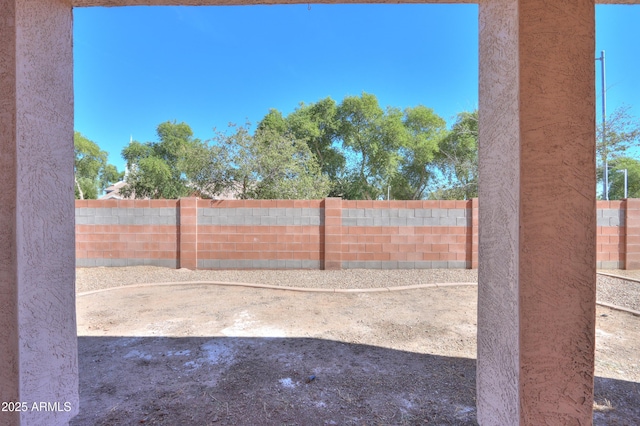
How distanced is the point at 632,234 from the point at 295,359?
943cm

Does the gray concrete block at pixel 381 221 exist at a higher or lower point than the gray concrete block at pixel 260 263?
higher

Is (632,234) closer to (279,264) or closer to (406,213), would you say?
(406,213)

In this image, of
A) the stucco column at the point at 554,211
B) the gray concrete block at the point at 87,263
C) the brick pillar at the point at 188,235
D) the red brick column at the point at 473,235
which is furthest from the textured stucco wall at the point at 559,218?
the gray concrete block at the point at 87,263

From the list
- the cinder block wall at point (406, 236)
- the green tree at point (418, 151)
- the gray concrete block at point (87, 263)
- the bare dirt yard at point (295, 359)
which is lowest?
the bare dirt yard at point (295, 359)

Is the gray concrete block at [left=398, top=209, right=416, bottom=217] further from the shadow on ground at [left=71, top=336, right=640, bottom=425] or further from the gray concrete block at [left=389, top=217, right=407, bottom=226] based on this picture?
the shadow on ground at [left=71, top=336, right=640, bottom=425]

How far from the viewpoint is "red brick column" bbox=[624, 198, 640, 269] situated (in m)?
7.26

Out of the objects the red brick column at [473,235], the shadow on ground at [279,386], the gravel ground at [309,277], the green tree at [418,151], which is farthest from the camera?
the green tree at [418,151]

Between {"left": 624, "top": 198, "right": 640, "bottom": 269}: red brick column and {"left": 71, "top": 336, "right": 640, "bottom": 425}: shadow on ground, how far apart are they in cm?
702

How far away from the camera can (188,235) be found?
7320 mm

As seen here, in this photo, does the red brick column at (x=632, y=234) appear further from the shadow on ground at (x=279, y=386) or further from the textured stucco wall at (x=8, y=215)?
the textured stucco wall at (x=8, y=215)

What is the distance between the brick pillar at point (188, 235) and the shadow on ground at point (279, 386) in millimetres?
4004

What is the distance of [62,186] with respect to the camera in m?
1.66

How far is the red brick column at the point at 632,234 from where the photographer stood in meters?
7.26

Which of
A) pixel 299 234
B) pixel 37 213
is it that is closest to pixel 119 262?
pixel 299 234
